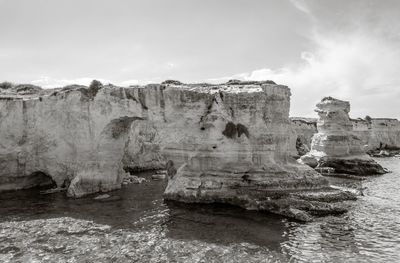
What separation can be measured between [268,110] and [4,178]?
2385 cm

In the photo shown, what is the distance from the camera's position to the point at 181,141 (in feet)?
82.8

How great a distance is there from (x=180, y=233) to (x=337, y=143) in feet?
115

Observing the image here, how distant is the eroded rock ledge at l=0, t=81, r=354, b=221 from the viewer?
933 inches

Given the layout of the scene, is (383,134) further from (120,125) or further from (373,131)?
(120,125)

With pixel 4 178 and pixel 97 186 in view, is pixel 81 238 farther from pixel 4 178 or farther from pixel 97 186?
pixel 4 178

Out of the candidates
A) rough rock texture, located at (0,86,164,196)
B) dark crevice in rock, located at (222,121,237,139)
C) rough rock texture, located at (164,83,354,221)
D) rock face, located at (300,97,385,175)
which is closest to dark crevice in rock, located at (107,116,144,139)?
rough rock texture, located at (0,86,164,196)

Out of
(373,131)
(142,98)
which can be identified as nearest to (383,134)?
(373,131)

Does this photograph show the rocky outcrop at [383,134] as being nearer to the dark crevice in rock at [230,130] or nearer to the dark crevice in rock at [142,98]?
the dark crevice in rock at [230,130]

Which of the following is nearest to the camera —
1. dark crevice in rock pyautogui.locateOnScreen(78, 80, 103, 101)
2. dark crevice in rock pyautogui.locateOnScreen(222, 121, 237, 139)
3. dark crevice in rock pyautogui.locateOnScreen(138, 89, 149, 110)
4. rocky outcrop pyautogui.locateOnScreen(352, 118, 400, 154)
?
dark crevice in rock pyautogui.locateOnScreen(222, 121, 237, 139)

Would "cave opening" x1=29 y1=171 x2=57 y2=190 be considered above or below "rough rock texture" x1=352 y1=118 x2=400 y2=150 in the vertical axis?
below

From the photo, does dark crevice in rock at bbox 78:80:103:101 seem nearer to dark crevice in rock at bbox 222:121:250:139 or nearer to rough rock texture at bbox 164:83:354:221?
rough rock texture at bbox 164:83:354:221

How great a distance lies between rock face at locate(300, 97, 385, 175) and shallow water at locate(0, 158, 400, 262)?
814 inches

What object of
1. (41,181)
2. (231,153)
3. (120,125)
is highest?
(120,125)

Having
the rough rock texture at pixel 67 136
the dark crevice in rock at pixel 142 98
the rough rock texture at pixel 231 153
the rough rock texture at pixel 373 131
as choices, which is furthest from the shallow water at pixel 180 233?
the rough rock texture at pixel 373 131
